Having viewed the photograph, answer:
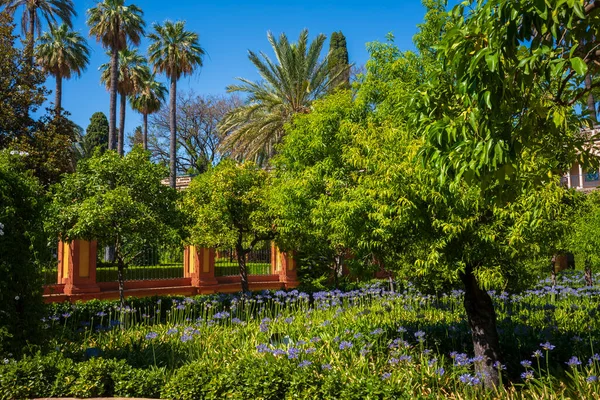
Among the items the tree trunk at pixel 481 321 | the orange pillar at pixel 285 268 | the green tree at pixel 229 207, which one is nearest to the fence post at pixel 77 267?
the green tree at pixel 229 207

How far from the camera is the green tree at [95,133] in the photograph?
51969 mm

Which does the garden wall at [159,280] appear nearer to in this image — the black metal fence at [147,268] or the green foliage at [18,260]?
the black metal fence at [147,268]

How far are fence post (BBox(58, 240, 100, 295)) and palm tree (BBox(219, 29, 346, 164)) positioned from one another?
11112mm

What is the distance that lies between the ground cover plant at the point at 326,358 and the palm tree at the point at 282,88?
1562 centimetres

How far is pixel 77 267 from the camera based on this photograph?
1811cm

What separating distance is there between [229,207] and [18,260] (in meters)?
10.1

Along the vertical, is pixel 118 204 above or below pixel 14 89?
below

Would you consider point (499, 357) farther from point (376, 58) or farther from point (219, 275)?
point (219, 275)

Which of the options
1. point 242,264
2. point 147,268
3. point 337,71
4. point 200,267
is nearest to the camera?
point 242,264

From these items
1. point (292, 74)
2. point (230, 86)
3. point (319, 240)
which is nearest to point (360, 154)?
point (319, 240)

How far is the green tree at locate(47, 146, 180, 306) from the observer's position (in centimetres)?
1363

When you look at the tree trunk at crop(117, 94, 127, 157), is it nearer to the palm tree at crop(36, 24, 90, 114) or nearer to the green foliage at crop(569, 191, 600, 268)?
the palm tree at crop(36, 24, 90, 114)

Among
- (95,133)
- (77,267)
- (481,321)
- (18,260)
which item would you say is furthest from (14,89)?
(95,133)

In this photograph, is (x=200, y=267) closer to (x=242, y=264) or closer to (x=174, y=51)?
(x=242, y=264)
